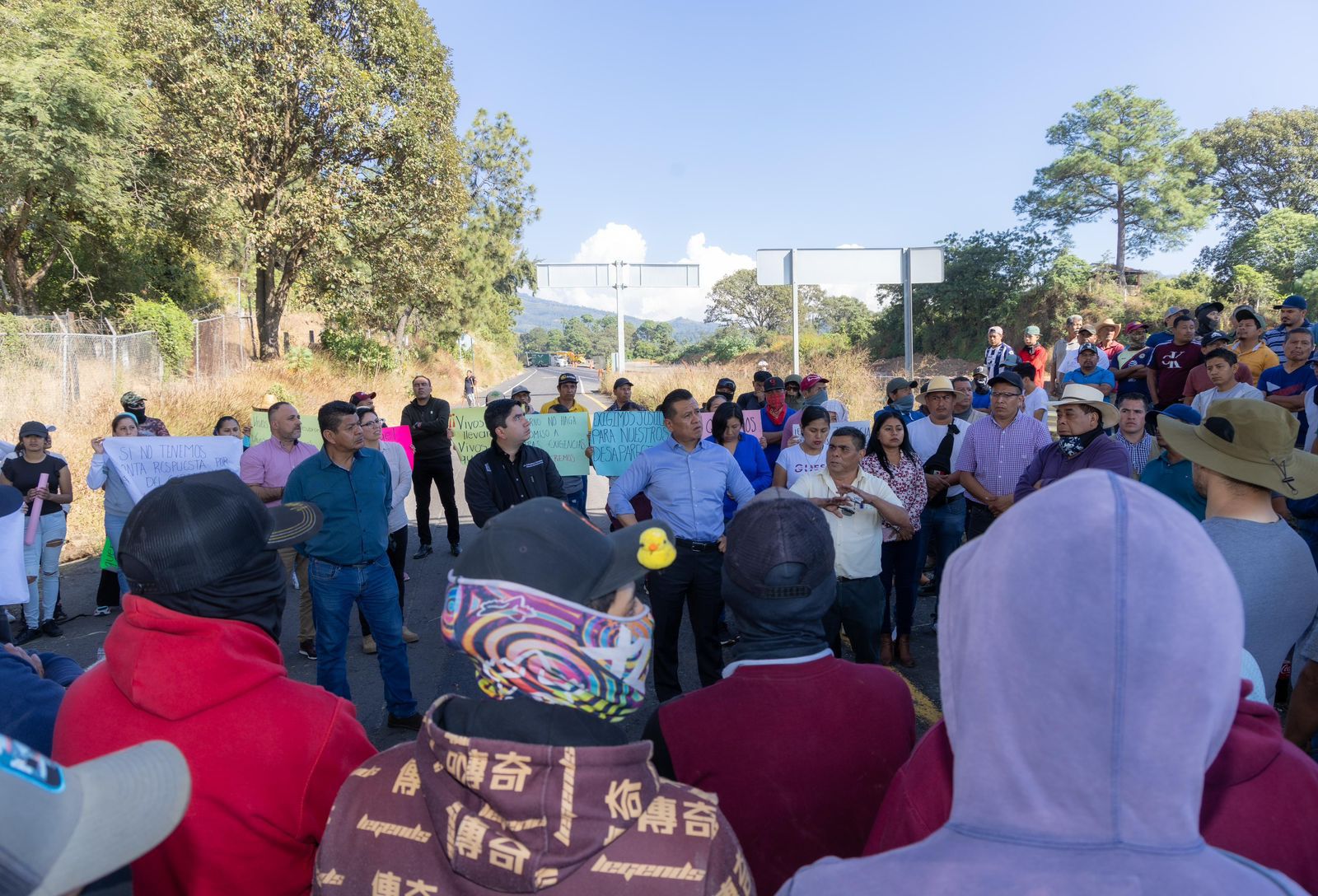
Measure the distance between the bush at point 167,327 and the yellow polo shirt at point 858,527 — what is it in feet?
65.3

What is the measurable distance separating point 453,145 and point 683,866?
24817mm

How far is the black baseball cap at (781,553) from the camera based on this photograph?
1957mm

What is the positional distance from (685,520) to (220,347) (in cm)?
2259

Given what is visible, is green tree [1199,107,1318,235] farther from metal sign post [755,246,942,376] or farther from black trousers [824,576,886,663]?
black trousers [824,576,886,663]

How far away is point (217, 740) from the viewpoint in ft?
5.20

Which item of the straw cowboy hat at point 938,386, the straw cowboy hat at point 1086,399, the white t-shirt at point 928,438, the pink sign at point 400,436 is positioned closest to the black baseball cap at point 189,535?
the straw cowboy hat at point 1086,399

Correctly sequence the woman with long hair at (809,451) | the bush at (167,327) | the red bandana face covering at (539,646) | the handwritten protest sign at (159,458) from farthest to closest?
the bush at (167,327)
the handwritten protest sign at (159,458)
the woman with long hair at (809,451)
the red bandana face covering at (539,646)

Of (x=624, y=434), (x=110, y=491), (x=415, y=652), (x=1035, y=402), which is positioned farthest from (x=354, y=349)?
(x=1035, y=402)

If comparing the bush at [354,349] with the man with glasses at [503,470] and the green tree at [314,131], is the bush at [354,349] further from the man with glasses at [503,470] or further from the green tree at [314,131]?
the man with glasses at [503,470]

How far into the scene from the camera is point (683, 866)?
1185mm

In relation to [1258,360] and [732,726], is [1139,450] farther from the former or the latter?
[732,726]

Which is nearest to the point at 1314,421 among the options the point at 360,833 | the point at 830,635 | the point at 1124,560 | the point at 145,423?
the point at 830,635

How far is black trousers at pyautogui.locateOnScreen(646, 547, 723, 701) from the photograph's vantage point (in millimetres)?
4559

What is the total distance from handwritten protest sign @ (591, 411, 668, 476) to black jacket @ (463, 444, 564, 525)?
9.41 ft
